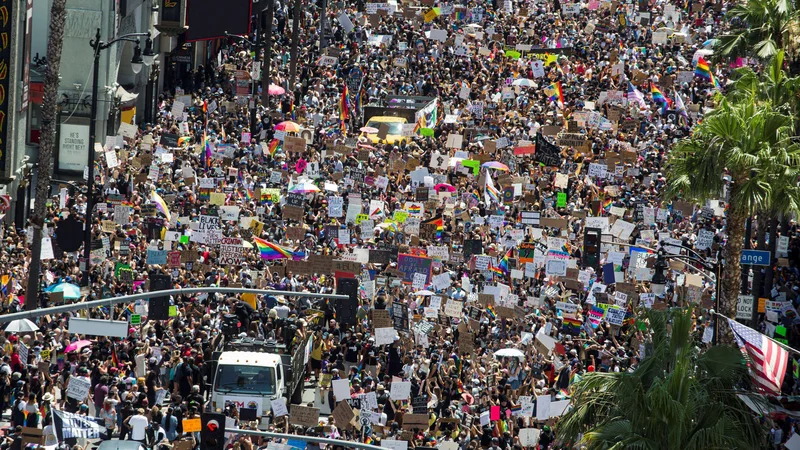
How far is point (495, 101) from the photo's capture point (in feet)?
163

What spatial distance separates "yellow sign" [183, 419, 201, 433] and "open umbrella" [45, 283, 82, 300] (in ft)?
23.3

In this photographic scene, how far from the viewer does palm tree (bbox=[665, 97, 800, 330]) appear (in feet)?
77.0

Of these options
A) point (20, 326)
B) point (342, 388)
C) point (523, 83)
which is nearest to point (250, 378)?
point (342, 388)

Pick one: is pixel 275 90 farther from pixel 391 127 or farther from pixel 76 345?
pixel 76 345

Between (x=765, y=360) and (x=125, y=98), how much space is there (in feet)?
122

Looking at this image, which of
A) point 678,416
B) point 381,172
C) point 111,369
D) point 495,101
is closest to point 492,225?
point 381,172

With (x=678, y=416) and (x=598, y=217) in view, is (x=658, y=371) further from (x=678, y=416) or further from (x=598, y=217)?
(x=598, y=217)

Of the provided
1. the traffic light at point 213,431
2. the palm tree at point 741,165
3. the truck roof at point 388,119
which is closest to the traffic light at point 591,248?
the palm tree at point 741,165

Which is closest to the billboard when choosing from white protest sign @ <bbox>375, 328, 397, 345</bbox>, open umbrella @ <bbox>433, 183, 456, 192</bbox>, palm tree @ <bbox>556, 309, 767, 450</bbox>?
open umbrella @ <bbox>433, 183, 456, 192</bbox>

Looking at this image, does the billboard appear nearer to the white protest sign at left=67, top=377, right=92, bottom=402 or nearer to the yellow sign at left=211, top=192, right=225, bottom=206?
the yellow sign at left=211, top=192, right=225, bottom=206

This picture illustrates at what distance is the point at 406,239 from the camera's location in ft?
114

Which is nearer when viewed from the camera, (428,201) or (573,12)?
(428,201)

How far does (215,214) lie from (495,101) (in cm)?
1616

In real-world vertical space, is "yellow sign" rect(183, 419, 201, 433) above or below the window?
below
